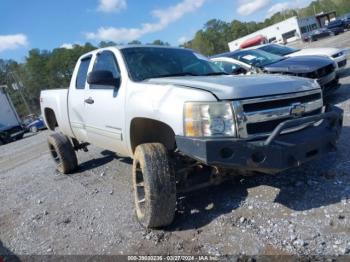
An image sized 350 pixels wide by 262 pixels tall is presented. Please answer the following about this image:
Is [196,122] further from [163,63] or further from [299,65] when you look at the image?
[299,65]

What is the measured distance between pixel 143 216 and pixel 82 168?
347 centimetres

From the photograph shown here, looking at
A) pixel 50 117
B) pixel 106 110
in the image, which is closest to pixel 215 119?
pixel 106 110

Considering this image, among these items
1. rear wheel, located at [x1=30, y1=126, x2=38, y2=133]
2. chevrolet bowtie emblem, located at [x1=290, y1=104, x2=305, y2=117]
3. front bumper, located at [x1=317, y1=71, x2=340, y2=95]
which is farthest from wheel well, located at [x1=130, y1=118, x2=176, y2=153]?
rear wheel, located at [x1=30, y1=126, x2=38, y2=133]

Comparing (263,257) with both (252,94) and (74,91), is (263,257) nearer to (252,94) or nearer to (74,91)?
(252,94)

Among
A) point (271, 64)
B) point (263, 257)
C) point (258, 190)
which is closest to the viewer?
point (263, 257)

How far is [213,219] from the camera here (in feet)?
11.7

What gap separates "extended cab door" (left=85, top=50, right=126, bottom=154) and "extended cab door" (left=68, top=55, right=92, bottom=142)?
0.71 ft

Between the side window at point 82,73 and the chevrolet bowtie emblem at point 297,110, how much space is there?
3.18 m

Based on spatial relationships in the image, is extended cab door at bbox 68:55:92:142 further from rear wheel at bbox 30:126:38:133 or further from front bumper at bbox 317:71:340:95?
rear wheel at bbox 30:126:38:133

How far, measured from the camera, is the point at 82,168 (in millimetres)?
6652

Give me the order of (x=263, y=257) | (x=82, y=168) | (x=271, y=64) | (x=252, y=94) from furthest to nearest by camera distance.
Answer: (x=271, y=64)
(x=82, y=168)
(x=252, y=94)
(x=263, y=257)

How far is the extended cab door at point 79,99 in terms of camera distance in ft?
16.8

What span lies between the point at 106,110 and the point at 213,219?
190 cm

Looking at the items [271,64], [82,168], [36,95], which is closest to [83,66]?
[82,168]
